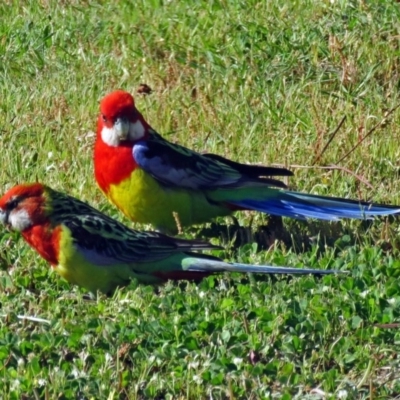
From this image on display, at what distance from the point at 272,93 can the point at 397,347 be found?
2787 mm

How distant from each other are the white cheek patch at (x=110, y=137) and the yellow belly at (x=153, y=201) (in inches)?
7.5

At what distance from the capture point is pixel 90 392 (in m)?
4.17

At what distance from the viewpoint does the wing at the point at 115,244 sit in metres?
4.98

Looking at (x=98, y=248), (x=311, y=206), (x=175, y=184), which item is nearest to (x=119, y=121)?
(x=175, y=184)

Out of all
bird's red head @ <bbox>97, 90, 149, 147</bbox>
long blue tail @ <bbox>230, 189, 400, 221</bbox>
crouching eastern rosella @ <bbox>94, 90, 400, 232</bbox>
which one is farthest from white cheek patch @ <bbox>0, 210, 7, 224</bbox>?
long blue tail @ <bbox>230, 189, 400, 221</bbox>

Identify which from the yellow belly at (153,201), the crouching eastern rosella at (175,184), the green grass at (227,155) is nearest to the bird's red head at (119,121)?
the crouching eastern rosella at (175,184)

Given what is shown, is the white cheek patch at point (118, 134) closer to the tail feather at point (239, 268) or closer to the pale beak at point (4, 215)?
the pale beak at point (4, 215)

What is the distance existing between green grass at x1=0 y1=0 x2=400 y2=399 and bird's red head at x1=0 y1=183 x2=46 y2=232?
237 millimetres

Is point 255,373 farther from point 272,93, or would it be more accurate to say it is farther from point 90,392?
point 272,93

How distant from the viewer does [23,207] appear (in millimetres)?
5117

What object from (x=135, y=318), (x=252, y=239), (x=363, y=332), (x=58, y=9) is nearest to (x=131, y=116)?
(x=252, y=239)

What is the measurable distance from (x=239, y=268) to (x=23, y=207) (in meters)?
0.96

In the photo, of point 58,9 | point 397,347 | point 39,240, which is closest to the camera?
point 397,347

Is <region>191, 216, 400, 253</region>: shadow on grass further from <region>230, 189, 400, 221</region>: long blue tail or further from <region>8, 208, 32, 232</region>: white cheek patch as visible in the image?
<region>8, 208, 32, 232</region>: white cheek patch
